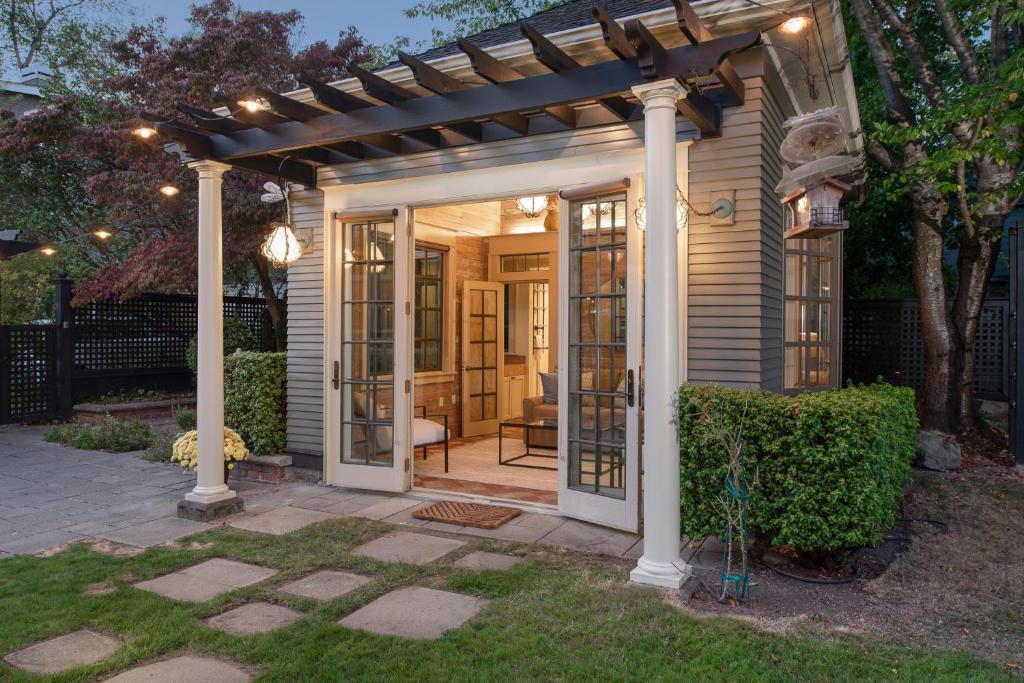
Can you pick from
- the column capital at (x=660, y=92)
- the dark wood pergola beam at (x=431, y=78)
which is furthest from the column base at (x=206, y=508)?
the column capital at (x=660, y=92)

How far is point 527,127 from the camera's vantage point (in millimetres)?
4641

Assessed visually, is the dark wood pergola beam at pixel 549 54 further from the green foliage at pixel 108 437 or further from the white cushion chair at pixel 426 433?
the green foliage at pixel 108 437

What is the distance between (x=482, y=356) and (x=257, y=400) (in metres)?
2.86

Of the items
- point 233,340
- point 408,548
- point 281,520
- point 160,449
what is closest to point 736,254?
point 408,548

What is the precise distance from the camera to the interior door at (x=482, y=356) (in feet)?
25.4

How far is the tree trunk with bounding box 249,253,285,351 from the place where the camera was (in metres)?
9.65

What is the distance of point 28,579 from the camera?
345 cm

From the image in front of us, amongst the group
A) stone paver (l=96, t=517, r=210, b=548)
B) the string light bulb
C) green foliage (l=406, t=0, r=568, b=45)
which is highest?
green foliage (l=406, t=0, r=568, b=45)

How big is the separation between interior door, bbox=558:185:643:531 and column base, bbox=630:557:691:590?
75 centimetres

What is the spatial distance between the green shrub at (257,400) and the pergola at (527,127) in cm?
81

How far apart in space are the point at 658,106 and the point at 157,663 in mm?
3156

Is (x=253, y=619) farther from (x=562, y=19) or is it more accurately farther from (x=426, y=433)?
(x=562, y=19)

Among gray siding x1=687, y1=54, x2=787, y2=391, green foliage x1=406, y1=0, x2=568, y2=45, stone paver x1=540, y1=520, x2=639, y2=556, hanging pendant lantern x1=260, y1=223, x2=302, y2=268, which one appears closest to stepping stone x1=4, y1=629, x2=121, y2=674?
stone paver x1=540, y1=520, x2=639, y2=556

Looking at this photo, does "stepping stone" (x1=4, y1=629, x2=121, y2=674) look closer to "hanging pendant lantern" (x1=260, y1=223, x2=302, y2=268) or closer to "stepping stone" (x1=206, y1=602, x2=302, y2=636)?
"stepping stone" (x1=206, y1=602, x2=302, y2=636)
